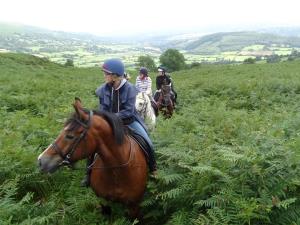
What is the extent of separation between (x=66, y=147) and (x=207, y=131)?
4.66 meters

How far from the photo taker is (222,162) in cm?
634

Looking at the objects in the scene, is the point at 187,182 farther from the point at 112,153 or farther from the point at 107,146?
the point at 107,146

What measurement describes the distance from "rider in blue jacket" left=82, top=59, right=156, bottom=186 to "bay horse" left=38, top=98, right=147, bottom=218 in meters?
0.37

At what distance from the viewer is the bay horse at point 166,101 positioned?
57.1 feet

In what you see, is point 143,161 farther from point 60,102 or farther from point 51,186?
point 60,102

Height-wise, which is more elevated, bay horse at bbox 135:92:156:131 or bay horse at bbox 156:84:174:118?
bay horse at bbox 135:92:156:131

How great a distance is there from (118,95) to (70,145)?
1.60 m

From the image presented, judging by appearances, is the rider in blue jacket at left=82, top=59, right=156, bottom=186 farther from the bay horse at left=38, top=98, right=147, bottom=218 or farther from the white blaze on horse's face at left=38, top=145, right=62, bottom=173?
the white blaze on horse's face at left=38, top=145, right=62, bottom=173

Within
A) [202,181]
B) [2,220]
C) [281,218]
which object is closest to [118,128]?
[202,181]

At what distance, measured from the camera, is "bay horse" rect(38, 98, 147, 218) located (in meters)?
5.49

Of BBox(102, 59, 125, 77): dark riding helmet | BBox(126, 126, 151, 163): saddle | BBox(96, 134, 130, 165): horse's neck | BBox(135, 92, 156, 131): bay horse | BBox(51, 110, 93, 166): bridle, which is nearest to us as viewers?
BBox(51, 110, 93, 166): bridle

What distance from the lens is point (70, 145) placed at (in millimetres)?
5496

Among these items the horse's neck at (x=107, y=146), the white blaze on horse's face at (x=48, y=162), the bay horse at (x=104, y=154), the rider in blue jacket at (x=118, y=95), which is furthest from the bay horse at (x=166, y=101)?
the white blaze on horse's face at (x=48, y=162)

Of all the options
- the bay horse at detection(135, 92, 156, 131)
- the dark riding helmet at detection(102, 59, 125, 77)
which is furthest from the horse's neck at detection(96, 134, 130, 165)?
the bay horse at detection(135, 92, 156, 131)
